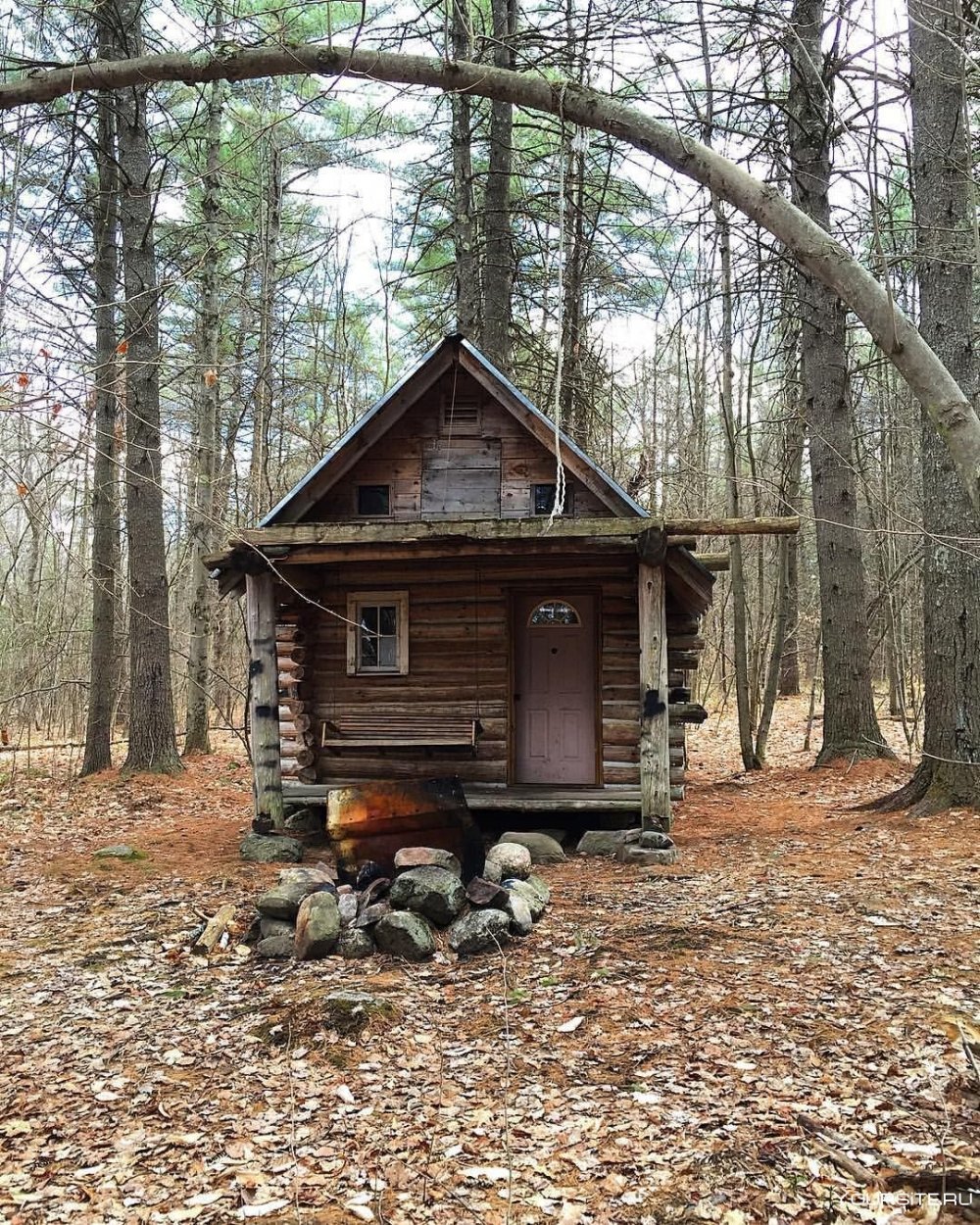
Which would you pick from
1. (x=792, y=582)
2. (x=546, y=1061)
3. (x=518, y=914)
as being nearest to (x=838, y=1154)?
(x=546, y=1061)

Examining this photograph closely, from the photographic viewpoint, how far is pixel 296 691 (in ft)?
35.6

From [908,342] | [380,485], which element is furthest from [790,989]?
[380,485]

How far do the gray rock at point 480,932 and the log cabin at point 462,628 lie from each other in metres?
3.22

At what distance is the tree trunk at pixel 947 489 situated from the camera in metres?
8.26

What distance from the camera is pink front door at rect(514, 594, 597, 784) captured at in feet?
35.0

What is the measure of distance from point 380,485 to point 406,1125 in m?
8.09

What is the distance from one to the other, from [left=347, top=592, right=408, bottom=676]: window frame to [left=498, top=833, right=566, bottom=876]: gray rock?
262 centimetres

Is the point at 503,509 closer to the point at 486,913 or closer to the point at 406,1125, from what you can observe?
the point at 486,913

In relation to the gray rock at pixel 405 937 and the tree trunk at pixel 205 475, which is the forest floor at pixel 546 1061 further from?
the tree trunk at pixel 205 475

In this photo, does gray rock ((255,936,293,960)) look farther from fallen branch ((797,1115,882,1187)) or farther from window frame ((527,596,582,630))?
window frame ((527,596,582,630))

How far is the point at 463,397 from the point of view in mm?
10883

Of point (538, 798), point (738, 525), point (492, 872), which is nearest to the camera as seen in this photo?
point (492, 872)

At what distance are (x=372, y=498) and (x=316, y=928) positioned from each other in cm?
602

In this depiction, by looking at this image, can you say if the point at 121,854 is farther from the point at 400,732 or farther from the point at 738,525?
the point at 738,525
